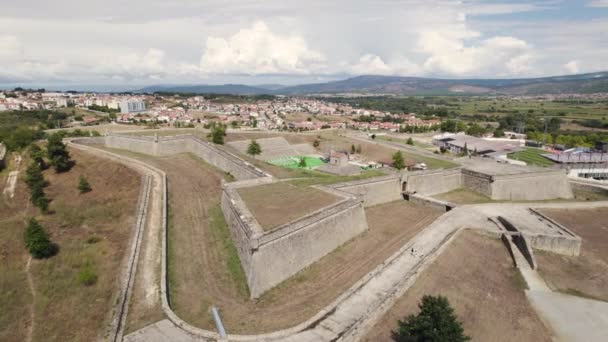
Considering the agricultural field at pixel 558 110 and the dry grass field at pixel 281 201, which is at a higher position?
the agricultural field at pixel 558 110

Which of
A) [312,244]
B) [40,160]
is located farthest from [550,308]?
[40,160]

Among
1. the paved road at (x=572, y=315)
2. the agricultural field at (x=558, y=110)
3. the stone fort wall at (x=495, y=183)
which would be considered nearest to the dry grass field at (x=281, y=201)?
the stone fort wall at (x=495, y=183)

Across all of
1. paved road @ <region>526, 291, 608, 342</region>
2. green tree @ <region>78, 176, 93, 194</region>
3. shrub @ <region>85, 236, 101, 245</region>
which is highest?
green tree @ <region>78, 176, 93, 194</region>

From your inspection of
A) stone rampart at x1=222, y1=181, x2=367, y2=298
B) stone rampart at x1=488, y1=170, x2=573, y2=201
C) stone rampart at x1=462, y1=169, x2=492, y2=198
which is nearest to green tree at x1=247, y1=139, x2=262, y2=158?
stone rampart at x1=222, y1=181, x2=367, y2=298

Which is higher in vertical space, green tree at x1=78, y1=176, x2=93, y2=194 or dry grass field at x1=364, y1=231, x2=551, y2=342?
green tree at x1=78, y1=176, x2=93, y2=194

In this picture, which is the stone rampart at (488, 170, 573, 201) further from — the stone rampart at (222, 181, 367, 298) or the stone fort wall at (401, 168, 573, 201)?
the stone rampart at (222, 181, 367, 298)

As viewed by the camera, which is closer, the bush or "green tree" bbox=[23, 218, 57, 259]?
the bush

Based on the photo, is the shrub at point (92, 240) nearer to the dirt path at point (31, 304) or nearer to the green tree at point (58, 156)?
the dirt path at point (31, 304)
